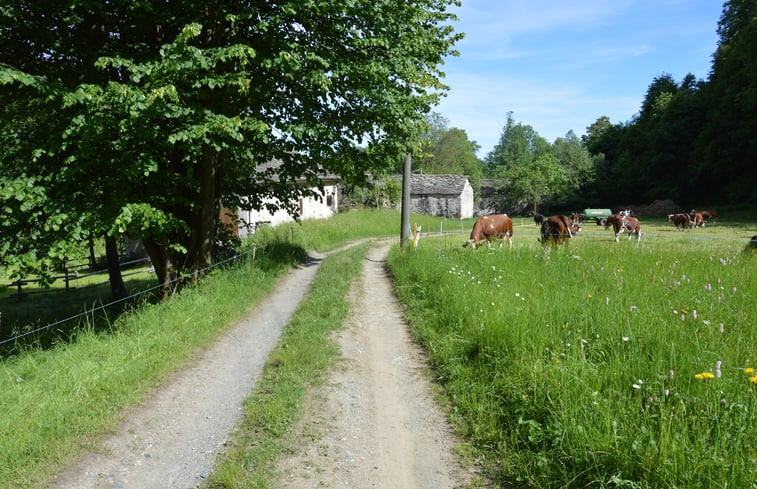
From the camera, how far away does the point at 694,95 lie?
5391 cm

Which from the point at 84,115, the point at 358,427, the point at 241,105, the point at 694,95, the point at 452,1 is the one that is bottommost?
the point at 358,427

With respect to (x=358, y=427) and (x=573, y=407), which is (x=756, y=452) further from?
(x=358, y=427)

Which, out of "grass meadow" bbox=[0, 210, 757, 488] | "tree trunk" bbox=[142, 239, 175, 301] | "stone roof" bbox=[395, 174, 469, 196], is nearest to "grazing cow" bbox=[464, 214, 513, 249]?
"grass meadow" bbox=[0, 210, 757, 488]

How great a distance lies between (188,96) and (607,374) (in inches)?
340

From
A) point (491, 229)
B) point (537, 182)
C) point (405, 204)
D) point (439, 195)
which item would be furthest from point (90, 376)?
point (537, 182)

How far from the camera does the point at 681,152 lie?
53.9 m

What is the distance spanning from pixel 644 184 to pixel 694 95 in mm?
11376

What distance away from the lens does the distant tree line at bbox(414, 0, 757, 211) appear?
46375 mm

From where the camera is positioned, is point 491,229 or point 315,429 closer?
point 315,429

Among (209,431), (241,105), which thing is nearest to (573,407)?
(209,431)

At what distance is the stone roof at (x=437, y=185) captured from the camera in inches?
2164

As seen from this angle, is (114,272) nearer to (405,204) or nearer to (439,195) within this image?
(405,204)

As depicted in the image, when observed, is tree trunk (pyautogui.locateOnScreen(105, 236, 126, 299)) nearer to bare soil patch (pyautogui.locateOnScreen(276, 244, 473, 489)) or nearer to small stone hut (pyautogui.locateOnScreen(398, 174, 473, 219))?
bare soil patch (pyautogui.locateOnScreen(276, 244, 473, 489))

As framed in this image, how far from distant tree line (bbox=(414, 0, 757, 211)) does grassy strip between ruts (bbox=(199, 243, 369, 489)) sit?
33990 mm
